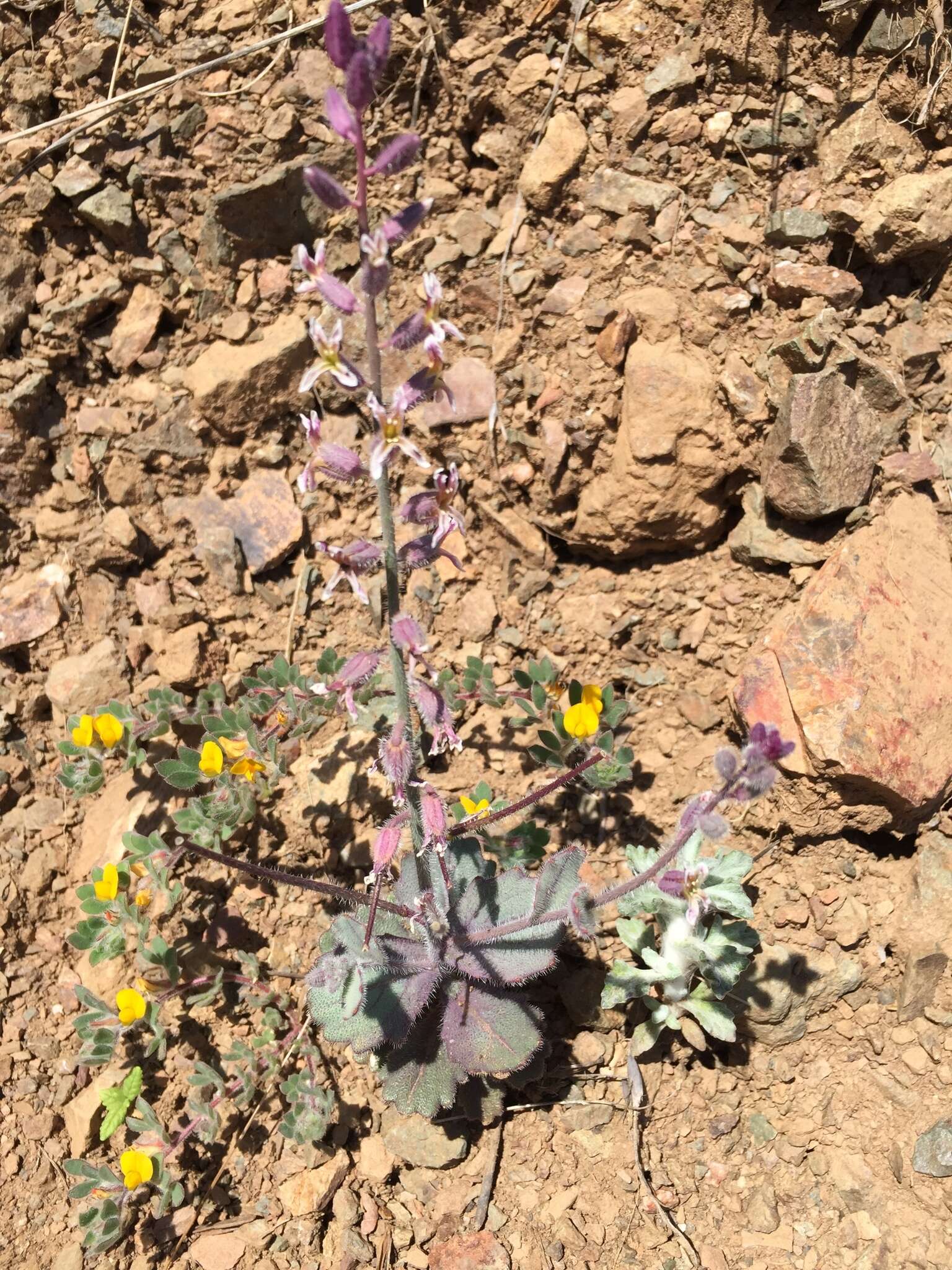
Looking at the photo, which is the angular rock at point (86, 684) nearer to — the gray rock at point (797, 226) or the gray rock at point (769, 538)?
the gray rock at point (769, 538)

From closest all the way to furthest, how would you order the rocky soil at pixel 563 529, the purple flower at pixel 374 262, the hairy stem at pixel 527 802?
the purple flower at pixel 374 262 < the hairy stem at pixel 527 802 < the rocky soil at pixel 563 529

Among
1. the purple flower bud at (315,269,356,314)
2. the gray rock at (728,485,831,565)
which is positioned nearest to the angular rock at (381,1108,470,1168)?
the gray rock at (728,485,831,565)

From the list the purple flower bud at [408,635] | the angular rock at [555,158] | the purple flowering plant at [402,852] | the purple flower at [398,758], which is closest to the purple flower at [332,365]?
the purple flowering plant at [402,852]

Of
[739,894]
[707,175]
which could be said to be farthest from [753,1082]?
[707,175]

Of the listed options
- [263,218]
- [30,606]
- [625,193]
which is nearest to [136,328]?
[263,218]

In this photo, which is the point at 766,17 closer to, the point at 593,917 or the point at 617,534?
the point at 617,534

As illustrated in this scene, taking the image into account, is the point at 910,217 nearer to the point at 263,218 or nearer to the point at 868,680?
the point at 868,680
